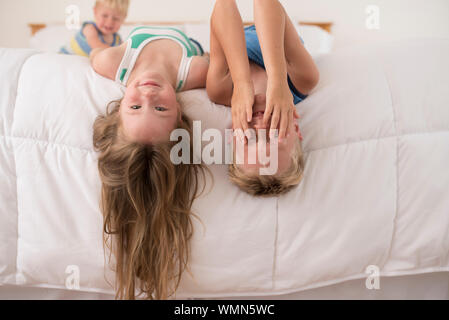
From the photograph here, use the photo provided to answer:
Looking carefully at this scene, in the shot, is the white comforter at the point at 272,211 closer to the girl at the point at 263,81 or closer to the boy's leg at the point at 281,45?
the girl at the point at 263,81

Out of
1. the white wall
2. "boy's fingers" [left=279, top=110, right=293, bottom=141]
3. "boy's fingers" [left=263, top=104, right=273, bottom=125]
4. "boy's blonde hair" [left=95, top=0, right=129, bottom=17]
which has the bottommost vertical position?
"boy's fingers" [left=279, top=110, right=293, bottom=141]

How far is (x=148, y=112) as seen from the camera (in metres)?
0.81

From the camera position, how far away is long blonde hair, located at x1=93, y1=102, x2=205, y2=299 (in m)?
0.77

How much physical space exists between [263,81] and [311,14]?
1.29 metres

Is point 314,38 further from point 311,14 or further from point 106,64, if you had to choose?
point 106,64

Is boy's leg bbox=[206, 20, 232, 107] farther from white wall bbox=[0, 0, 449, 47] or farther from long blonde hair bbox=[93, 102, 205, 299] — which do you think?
white wall bbox=[0, 0, 449, 47]

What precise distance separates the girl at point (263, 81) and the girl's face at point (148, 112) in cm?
14

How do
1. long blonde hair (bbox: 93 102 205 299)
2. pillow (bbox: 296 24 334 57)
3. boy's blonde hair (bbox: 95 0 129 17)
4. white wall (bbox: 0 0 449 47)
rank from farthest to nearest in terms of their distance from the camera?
white wall (bbox: 0 0 449 47)
pillow (bbox: 296 24 334 57)
boy's blonde hair (bbox: 95 0 129 17)
long blonde hair (bbox: 93 102 205 299)

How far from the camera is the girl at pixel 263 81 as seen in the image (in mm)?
A: 782

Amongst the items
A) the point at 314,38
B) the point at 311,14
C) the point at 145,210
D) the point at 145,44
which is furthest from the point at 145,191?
the point at 311,14

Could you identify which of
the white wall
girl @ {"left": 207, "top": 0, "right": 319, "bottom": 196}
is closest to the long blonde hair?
girl @ {"left": 207, "top": 0, "right": 319, "bottom": 196}

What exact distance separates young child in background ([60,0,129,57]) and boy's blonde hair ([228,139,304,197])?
125 cm

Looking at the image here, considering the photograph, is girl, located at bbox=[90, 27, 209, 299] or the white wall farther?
the white wall

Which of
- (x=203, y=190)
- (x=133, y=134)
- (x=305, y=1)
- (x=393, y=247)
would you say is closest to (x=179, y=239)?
(x=203, y=190)
